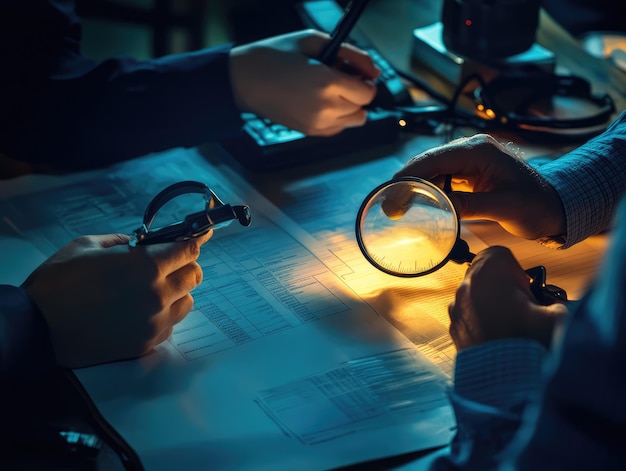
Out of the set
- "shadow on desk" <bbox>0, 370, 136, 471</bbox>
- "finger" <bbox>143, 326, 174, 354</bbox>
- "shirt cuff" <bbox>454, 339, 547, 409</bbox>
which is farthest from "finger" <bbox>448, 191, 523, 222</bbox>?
"shadow on desk" <bbox>0, 370, 136, 471</bbox>

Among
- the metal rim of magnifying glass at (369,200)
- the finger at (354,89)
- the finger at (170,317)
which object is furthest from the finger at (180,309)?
the finger at (354,89)

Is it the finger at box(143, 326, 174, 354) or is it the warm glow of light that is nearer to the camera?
the finger at box(143, 326, 174, 354)

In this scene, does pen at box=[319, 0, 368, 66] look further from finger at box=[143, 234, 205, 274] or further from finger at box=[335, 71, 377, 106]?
finger at box=[143, 234, 205, 274]

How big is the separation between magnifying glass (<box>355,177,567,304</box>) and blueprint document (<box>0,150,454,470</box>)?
2.0 inches

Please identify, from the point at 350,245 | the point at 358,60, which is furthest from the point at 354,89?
the point at 350,245

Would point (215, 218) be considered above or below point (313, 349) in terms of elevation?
above

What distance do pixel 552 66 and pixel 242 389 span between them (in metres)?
0.96

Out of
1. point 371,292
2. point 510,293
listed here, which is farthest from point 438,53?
point 510,293

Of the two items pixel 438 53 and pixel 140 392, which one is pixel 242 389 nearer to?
pixel 140 392

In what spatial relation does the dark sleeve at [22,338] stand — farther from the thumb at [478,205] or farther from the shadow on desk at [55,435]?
the thumb at [478,205]

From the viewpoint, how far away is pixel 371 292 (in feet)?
3.34

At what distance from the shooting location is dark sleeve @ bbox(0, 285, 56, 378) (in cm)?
83

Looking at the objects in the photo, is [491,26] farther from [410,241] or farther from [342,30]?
[410,241]

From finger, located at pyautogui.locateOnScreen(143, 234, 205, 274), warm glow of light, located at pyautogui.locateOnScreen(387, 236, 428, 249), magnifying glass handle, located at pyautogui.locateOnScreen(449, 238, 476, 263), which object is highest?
magnifying glass handle, located at pyautogui.locateOnScreen(449, 238, 476, 263)
